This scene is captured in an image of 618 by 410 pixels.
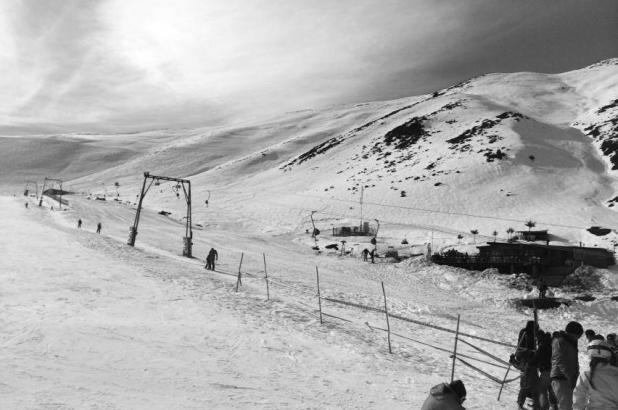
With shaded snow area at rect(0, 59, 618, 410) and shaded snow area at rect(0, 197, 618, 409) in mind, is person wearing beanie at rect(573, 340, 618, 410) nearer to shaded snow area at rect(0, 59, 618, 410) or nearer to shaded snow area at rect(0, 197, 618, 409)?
shaded snow area at rect(0, 197, 618, 409)

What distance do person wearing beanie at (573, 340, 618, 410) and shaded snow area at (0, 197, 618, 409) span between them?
145 inches

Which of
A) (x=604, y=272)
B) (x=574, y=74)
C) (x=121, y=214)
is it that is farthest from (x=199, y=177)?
(x=574, y=74)

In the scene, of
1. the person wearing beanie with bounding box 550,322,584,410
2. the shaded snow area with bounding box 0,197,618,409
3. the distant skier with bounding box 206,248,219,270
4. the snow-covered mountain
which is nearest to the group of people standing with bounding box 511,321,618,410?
the person wearing beanie with bounding box 550,322,584,410

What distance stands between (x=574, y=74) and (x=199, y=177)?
160907 millimetres

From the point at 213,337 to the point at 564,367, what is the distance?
827cm

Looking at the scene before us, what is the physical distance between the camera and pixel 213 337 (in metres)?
12.1

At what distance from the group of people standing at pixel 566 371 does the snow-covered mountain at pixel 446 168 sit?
49212mm

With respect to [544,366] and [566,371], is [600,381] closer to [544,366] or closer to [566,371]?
[566,371]

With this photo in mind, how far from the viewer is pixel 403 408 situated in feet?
28.7

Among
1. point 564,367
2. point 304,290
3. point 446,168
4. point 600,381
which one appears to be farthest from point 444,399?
point 446,168

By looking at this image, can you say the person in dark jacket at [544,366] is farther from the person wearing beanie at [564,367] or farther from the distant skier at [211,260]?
the distant skier at [211,260]

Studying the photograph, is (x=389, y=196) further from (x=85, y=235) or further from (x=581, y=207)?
(x=85, y=235)

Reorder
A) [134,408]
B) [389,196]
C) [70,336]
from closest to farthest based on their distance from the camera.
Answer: [134,408]
[70,336]
[389,196]

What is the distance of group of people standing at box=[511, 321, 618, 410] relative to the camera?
5848 mm
